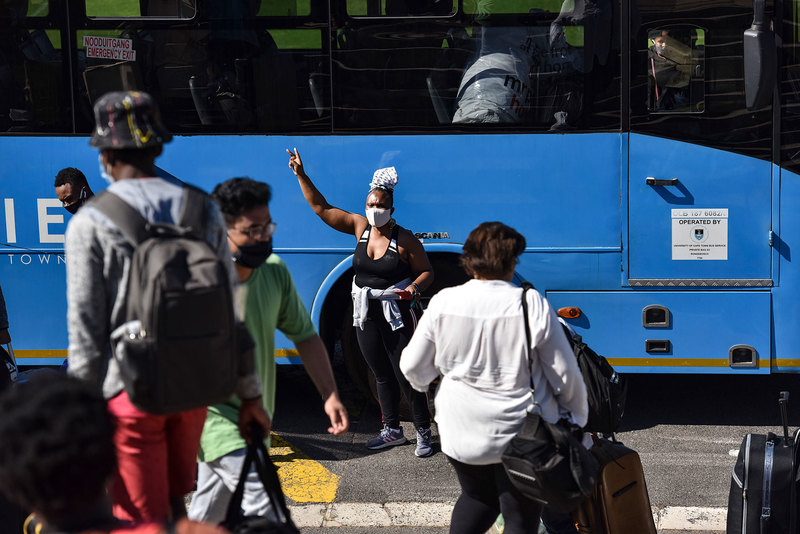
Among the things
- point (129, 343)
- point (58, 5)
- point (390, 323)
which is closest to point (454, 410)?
point (129, 343)

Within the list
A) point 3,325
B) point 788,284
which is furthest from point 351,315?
point 788,284

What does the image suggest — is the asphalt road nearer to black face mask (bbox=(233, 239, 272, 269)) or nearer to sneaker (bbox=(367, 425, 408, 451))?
sneaker (bbox=(367, 425, 408, 451))

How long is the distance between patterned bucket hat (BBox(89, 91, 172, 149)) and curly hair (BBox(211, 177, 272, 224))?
0.41 meters

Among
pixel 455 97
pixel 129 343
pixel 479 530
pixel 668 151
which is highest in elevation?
pixel 455 97

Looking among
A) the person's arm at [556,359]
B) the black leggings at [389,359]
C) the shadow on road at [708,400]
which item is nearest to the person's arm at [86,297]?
the person's arm at [556,359]

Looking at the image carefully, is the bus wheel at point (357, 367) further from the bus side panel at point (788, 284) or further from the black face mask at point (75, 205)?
the bus side panel at point (788, 284)

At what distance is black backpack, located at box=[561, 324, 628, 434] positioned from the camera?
3887 mm

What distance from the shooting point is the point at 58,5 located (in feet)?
20.6

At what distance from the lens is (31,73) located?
6418 mm

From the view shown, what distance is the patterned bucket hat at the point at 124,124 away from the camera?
110 inches

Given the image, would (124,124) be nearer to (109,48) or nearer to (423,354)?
(423,354)

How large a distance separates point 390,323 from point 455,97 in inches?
60.2

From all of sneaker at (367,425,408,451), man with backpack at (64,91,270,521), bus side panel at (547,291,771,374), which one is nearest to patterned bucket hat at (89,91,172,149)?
man with backpack at (64,91,270,521)

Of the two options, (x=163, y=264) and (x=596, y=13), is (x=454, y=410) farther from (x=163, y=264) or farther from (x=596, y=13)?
(x=596, y=13)
